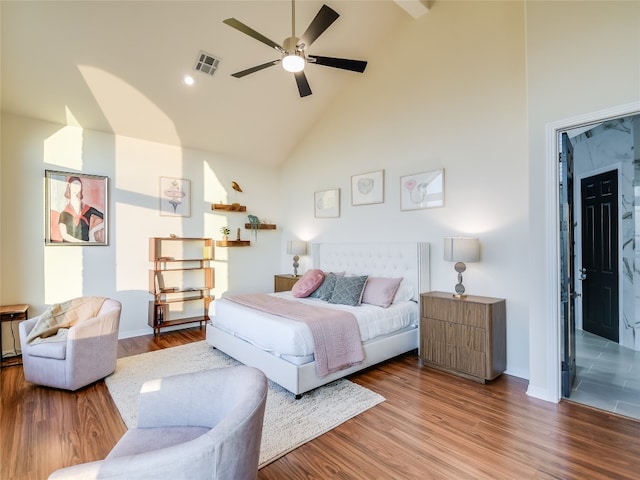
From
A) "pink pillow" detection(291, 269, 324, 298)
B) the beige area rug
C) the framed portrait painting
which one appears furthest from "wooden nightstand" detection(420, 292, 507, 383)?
the framed portrait painting

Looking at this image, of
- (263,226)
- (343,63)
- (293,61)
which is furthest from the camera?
(263,226)

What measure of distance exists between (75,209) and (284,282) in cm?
334

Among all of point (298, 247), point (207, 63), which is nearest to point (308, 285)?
point (298, 247)

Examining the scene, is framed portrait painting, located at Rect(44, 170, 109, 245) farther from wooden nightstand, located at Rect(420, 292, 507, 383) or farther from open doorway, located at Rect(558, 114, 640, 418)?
open doorway, located at Rect(558, 114, 640, 418)

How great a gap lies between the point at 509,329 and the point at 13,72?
243 inches

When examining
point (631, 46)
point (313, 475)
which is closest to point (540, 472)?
point (313, 475)

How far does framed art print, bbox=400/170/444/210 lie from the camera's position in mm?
4141

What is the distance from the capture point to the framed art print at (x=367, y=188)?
482 centimetres

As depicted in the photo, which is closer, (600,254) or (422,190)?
(422,190)

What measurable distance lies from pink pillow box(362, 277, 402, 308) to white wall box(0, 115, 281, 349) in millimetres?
2812

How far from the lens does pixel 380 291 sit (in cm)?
410

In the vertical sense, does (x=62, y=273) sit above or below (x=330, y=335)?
above

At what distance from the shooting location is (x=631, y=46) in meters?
2.49

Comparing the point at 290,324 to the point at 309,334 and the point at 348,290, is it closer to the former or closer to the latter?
the point at 309,334
